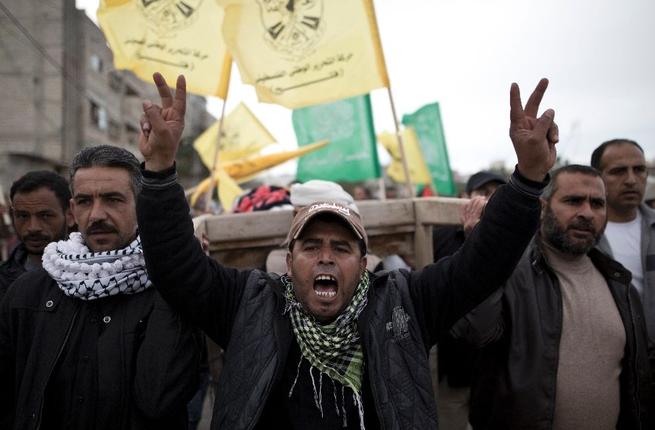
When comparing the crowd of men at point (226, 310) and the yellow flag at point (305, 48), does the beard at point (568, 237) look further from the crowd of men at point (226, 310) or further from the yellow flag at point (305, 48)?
the yellow flag at point (305, 48)

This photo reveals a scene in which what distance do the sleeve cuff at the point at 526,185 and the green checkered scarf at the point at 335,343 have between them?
657 millimetres

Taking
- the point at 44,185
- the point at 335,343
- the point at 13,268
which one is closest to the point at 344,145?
the point at 44,185

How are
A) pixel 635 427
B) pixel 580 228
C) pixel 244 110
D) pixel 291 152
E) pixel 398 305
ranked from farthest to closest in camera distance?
1. pixel 244 110
2. pixel 291 152
3. pixel 580 228
4. pixel 635 427
5. pixel 398 305

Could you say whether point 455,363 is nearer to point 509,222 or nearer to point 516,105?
point 509,222

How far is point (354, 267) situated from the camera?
1.97 metres

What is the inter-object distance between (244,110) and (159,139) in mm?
6464

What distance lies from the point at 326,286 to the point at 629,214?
Result: 7.63 feet

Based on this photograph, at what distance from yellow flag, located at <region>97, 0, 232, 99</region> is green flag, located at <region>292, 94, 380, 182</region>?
1749mm

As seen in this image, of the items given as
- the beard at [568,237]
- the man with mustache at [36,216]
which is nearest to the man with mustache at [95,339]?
the man with mustache at [36,216]

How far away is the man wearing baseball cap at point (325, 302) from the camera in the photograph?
5.77 ft

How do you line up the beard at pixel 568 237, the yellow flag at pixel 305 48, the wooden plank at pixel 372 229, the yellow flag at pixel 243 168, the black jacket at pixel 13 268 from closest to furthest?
the black jacket at pixel 13 268, the beard at pixel 568 237, the wooden plank at pixel 372 229, the yellow flag at pixel 305 48, the yellow flag at pixel 243 168

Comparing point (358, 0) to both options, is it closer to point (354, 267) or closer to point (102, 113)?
point (354, 267)

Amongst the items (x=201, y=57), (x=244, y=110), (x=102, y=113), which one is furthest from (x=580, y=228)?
(x=102, y=113)

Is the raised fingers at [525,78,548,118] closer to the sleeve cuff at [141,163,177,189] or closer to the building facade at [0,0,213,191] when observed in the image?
the sleeve cuff at [141,163,177,189]
